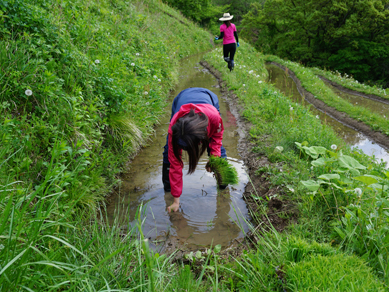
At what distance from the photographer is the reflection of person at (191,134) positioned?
7.77ft

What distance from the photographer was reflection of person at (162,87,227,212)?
2367 millimetres

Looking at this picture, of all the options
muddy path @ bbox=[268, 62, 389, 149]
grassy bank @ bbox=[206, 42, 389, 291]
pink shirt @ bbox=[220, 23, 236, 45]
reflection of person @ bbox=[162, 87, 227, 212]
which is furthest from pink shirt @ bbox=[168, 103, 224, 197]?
pink shirt @ bbox=[220, 23, 236, 45]

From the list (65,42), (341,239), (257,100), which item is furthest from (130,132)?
(257,100)

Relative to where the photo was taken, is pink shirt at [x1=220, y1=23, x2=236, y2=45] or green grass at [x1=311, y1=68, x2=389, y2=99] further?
green grass at [x1=311, y1=68, x2=389, y2=99]

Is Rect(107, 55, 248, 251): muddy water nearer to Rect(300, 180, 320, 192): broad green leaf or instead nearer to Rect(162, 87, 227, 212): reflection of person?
Rect(162, 87, 227, 212): reflection of person

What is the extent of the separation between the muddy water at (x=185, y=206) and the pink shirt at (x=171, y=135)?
0.44 m

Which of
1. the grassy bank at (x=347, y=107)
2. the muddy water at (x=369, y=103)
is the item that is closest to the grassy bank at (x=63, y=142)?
the grassy bank at (x=347, y=107)

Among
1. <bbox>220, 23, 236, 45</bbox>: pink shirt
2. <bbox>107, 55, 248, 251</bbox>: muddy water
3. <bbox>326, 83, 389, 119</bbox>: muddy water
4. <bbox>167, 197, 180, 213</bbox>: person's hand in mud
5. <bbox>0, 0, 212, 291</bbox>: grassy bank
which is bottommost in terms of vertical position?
<bbox>107, 55, 248, 251</bbox>: muddy water

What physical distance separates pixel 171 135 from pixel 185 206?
1.16 metres

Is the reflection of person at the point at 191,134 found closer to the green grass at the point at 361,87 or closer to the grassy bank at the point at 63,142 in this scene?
the grassy bank at the point at 63,142

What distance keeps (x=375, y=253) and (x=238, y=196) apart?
5.98 feet

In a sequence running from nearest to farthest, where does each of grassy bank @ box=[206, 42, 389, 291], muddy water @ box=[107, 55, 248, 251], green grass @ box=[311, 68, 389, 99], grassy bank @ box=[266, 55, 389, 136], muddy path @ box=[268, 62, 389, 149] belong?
1. grassy bank @ box=[206, 42, 389, 291]
2. muddy water @ box=[107, 55, 248, 251]
3. muddy path @ box=[268, 62, 389, 149]
4. grassy bank @ box=[266, 55, 389, 136]
5. green grass @ box=[311, 68, 389, 99]

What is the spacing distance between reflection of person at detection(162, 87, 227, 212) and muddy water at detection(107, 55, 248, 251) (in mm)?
218

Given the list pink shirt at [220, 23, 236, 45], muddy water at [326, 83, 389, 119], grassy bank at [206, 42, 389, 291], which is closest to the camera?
grassy bank at [206, 42, 389, 291]
